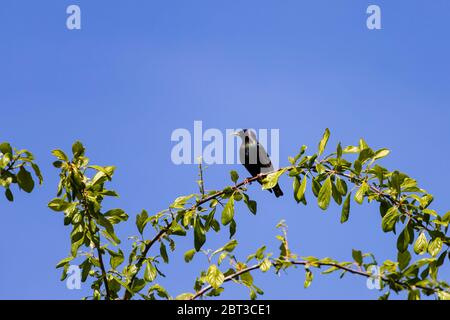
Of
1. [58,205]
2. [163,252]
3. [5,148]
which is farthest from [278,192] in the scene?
[5,148]

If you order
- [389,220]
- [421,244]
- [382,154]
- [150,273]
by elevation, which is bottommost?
[150,273]

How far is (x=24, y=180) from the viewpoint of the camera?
4789 mm

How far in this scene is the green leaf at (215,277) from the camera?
15.1 ft

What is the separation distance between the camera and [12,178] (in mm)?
4801

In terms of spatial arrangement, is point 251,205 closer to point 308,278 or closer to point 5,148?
point 308,278

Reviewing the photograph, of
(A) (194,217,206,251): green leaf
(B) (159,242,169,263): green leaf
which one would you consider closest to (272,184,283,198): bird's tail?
(B) (159,242,169,263): green leaf

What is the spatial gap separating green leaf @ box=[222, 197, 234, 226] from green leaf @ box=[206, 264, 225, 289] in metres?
0.40

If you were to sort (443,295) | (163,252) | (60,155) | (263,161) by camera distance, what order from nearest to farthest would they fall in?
(443,295), (60,155), (163,252), (263,161)

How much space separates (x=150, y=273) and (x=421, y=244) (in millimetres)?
1710

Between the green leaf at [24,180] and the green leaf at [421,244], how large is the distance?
238 cm
